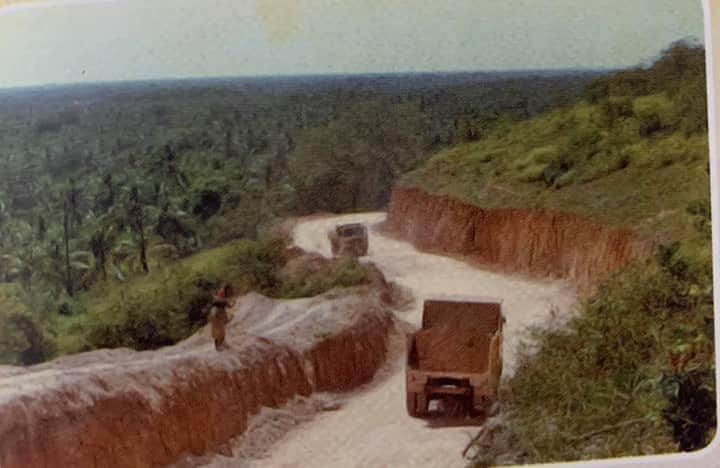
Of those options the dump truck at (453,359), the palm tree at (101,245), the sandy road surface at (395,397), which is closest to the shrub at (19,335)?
the palm tree at (101,245)

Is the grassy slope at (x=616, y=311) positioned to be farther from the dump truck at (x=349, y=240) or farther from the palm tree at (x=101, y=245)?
the palm tree at (x=101, y=245)

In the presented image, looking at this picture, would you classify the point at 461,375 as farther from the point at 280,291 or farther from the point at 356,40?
the point at 356,40

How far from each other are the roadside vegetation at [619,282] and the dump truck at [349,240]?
23 cm

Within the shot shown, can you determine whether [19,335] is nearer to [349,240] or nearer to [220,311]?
[220,311]

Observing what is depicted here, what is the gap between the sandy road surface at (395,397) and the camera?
8.81ft

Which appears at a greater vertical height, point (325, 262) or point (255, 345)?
point (325, 262)

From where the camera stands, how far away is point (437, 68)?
2648mm

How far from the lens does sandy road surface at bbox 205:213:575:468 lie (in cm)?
269

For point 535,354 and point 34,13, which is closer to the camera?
point 34,13

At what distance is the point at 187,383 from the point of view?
104 inches

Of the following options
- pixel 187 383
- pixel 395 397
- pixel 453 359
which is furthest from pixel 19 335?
pixel 453 359

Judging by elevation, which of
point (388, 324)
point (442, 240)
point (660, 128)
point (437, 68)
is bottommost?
point (388, 324)

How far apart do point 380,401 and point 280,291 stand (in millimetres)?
357

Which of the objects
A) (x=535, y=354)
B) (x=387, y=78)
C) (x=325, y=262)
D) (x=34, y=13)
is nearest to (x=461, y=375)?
(x=535, y=354)
